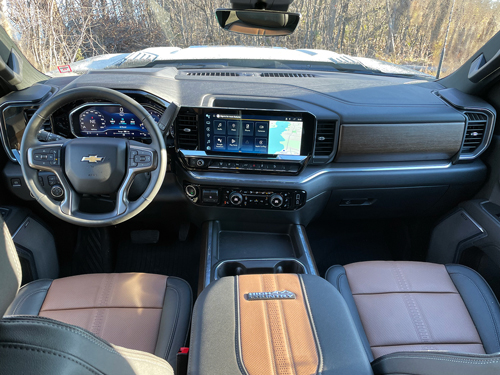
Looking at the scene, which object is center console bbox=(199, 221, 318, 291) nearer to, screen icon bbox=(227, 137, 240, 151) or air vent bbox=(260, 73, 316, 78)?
screen icon bbox=(227, 137, 240, 151)

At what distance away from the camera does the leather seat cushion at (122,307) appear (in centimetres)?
145

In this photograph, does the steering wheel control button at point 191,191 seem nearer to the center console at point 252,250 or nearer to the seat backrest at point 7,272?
the center console at point 252,250

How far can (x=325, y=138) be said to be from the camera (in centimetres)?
198

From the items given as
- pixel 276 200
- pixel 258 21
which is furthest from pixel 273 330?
pixel 258 21

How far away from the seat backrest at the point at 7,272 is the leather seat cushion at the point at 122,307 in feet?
2.59

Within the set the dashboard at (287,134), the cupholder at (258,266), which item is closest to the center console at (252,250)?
the cupholder at (258,266)

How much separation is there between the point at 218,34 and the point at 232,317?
7.64 ft

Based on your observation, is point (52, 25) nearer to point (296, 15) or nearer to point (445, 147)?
point (296, 15)

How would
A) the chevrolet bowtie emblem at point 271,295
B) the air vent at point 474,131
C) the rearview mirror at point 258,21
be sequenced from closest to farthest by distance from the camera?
1. the chevrolet bowtie emblem at point 271,295
2. the rearview mirror at point 258,21
3. the air vent at point 474,131

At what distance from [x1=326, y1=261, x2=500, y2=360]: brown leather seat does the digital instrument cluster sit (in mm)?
1261

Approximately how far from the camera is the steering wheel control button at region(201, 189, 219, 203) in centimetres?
206

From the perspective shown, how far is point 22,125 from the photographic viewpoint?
1.97m

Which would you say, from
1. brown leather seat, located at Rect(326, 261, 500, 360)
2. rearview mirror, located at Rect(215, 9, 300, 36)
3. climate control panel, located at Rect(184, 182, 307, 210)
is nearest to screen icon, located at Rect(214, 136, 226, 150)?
climate control panel, located at Rect(184, 182, 307, 210)

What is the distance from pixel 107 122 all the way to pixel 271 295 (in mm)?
1227
